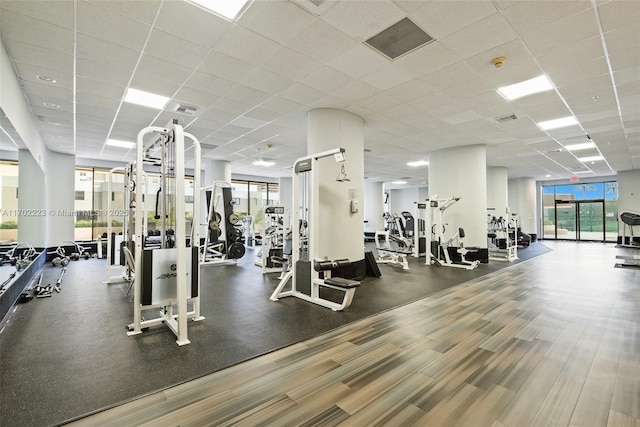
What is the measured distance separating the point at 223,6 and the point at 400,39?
183 cm

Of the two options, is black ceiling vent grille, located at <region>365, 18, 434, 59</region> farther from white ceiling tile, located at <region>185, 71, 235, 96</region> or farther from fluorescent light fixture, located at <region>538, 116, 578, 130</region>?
fluorescent light fixture, located at <region>538, 116, 578, 130</region>

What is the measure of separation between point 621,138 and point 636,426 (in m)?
8.19

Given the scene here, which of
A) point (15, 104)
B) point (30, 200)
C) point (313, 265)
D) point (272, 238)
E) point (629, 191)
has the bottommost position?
point (313, 265)

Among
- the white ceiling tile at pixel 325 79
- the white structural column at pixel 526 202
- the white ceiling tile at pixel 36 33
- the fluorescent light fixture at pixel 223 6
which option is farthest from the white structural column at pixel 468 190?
the white ceiling tile at pixel 36 33

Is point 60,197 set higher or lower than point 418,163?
lower

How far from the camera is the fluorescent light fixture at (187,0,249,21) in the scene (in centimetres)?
275

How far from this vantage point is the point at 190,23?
3031 mm

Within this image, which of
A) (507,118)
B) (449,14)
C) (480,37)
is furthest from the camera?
(507,118)

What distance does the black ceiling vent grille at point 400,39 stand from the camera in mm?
3107

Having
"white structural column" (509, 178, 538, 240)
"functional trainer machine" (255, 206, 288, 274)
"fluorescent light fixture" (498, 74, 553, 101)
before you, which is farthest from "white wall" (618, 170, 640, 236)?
"functional trainer machine" (255, 206, 288, 274)

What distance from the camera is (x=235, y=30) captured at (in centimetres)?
314

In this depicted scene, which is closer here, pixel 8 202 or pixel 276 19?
pixel 276 19

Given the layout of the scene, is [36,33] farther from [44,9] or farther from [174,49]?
[174,49]

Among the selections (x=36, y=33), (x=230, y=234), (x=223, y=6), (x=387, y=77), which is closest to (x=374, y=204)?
(x=230, y=234)
